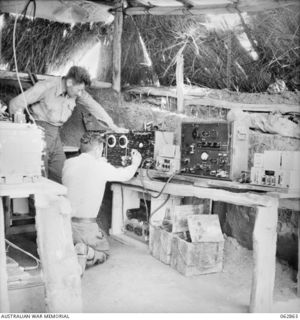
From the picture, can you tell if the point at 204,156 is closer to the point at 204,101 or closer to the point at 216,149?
the point at 216,149

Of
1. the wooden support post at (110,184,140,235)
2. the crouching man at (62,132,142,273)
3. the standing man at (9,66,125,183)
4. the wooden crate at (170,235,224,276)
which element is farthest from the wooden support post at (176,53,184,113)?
the wooden crate at (170,235,224,276)

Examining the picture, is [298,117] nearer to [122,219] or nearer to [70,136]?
[122,219]

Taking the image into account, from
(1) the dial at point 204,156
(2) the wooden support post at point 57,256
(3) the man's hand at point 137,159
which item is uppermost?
(1) the dial at point 204,156

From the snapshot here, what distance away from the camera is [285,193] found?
3432 millimetres

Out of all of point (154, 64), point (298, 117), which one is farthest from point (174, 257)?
point (154, 64)

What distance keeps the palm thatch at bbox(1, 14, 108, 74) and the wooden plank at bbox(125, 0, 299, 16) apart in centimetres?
76

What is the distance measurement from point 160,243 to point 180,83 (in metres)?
2.51

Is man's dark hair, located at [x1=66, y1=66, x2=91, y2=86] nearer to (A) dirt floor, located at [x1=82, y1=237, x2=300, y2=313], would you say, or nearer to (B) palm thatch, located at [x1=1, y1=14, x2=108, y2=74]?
(B) palm thatch, located at [x1=1, y1=14, x2=108, y2=74]

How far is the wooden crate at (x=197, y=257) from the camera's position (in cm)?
418

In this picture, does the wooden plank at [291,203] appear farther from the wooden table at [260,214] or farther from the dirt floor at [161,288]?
the dirt floor at [161,288]

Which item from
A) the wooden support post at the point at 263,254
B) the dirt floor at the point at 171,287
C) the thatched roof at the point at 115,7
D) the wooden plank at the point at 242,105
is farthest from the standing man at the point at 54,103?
the wooden support post at the point at 263,254

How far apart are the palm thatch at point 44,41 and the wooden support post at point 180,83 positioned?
1335 millimetres

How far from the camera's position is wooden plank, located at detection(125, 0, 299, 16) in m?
4.98

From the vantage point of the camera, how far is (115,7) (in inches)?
245
